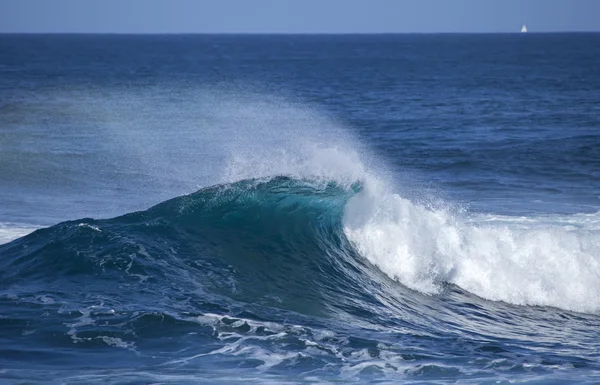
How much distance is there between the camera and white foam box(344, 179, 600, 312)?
44.1ft

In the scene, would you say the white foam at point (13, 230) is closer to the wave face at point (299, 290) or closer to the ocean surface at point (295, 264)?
the ocean surface at point (295, 264)

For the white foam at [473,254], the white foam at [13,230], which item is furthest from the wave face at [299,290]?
the white foam at [13,230]

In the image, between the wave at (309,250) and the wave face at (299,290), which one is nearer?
the wave face at (299,290)

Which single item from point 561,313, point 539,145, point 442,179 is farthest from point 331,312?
point 539,145

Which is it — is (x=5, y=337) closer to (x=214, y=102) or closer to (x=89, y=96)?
(x=214, y=102)

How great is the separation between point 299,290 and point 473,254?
10.8 ft

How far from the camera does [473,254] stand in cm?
1417

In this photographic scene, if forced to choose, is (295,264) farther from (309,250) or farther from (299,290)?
(299,290)

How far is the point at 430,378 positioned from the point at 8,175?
680 inches

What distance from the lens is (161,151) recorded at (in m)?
27.5

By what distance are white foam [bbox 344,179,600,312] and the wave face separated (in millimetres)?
25

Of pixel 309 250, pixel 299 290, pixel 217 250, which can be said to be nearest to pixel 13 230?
pixel 217 250

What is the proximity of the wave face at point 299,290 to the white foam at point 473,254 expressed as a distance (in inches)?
1.0

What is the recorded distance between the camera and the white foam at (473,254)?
13438mm
